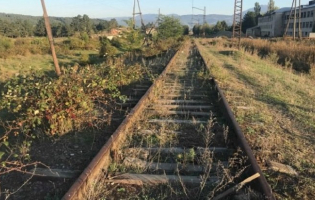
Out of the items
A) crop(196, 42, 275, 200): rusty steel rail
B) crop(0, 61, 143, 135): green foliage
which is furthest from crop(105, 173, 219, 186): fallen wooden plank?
crop(0, 61, 143, 135): green foliage

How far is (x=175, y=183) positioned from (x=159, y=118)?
2305mm

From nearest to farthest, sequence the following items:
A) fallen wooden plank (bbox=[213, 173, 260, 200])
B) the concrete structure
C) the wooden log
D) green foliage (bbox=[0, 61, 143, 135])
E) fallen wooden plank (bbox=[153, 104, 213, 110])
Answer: fallen wooden plank (bbox=[213, 173, 260, 200])
the wooden log
green foliage (bbox=[0, 61, 143, 135])
fallen wooden plank (bbox=[153, 104, 213, 110])
the concrete structure

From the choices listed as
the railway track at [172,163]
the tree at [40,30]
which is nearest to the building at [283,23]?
the tree at [40,30]

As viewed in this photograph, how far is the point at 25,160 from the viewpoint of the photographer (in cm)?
373

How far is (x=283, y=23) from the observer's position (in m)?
86.7

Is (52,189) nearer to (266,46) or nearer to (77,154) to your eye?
(77,154)

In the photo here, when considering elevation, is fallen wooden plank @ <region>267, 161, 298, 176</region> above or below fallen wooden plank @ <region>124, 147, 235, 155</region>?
below

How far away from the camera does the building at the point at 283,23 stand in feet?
238

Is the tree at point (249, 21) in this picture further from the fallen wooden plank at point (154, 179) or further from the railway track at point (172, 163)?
the fallen wooden plank at point (154, 179)

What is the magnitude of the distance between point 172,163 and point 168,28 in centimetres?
3545

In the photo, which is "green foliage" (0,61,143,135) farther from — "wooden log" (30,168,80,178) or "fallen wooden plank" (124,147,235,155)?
"fallen wooden plank" (124,147,235,155)

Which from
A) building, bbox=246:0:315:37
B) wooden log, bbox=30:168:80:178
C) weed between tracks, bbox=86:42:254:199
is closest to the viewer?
weed between tracks, bbox=86:42:254:199

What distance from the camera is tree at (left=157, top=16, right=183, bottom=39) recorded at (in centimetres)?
3712

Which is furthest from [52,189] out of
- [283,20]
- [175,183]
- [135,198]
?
[283,20]
